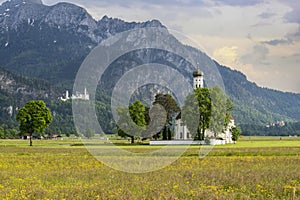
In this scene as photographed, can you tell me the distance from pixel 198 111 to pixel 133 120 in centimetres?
1617

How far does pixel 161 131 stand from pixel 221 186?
98.0m

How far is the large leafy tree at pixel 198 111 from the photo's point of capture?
10025 centimetres

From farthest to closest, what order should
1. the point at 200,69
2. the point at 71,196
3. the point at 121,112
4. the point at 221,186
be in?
the point at 200,69 → the point at 121,112 → the point at 221,186 → the point at 71,196

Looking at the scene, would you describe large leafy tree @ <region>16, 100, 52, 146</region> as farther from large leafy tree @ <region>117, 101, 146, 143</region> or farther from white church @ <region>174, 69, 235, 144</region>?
white church @ <region>174, 69, 235, 144</region>

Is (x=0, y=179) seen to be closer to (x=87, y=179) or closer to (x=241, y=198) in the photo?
(x=87, y=179)

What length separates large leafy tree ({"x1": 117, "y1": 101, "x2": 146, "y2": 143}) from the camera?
108188 mm

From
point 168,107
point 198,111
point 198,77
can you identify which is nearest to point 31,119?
point 168,107

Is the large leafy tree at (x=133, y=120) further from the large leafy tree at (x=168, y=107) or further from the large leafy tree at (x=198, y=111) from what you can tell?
the large leafy tree at (x=198, y=111)

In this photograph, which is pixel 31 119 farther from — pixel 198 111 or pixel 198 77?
pixel 198 77

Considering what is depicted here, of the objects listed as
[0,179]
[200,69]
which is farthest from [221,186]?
[200,69]

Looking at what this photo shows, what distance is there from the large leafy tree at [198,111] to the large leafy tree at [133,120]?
1183 cm

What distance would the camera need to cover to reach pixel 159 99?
119375 mm

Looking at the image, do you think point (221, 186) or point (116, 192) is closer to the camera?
point (116, 192)

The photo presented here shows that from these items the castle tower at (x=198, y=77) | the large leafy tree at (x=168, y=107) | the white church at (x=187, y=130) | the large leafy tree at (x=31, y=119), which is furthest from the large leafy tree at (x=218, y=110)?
the large leafy tree at (x=31, y=119)
